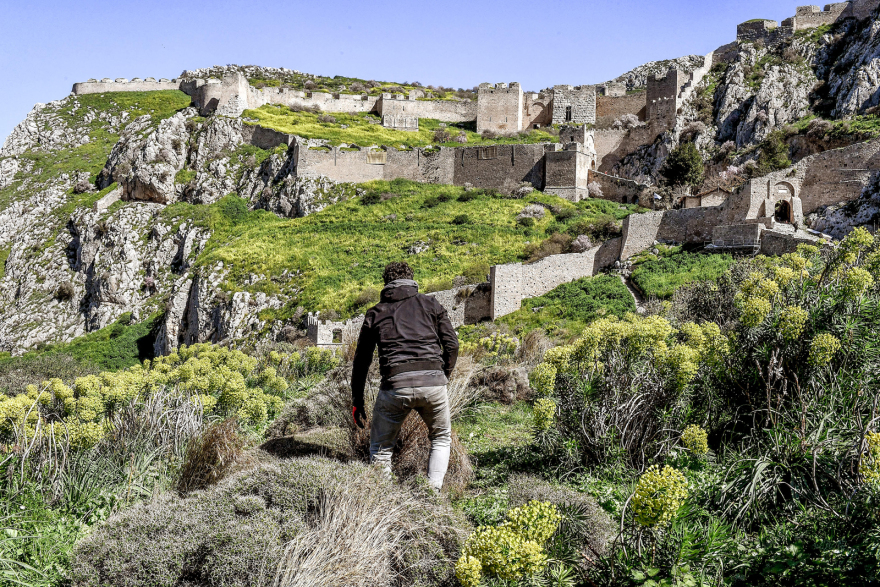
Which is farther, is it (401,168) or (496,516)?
(401,168)

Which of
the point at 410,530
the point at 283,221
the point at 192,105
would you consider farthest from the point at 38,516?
the point at 192,105

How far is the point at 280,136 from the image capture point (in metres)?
40.8

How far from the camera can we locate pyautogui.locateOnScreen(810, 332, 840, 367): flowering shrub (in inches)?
161

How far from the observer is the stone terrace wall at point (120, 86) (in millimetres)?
54844

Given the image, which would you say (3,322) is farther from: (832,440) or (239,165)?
(832,440)

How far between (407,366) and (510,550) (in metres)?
1.95

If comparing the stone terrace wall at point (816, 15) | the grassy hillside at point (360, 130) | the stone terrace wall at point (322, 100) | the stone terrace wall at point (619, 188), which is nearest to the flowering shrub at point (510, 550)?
the stone terrace wall at point (619, 188)

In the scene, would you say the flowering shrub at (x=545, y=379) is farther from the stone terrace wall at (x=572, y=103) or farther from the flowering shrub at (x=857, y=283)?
the stone terrace wall at (x=572, y=103)

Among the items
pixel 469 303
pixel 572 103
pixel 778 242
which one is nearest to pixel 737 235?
pixel 778 242

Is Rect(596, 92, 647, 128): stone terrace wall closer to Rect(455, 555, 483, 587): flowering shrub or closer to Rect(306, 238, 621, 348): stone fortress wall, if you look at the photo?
Rect(306, 238, 621, 348): stone fortress wall

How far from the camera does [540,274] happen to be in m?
23.2

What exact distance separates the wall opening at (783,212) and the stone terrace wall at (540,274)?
6.68 metres

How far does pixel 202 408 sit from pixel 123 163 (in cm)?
4129

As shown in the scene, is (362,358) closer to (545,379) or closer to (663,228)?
(545,379)
